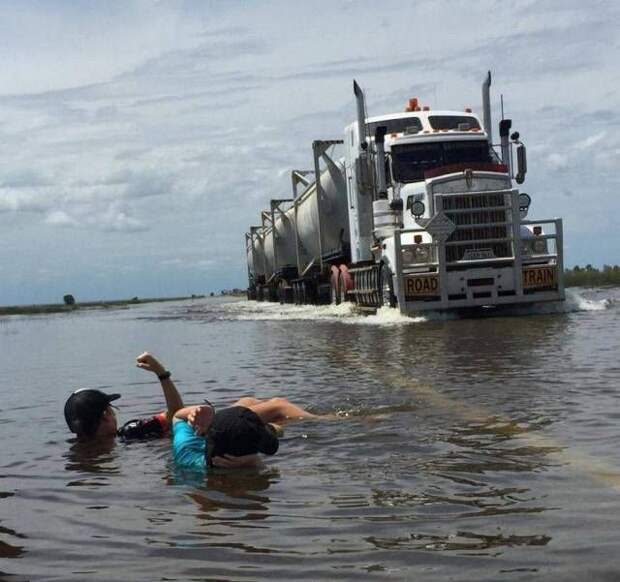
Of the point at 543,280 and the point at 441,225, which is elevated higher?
the point at 441,225

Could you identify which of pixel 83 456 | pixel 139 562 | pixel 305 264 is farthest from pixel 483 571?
pixel 305 264

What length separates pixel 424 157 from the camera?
19594 millimetres

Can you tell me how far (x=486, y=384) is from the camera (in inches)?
343

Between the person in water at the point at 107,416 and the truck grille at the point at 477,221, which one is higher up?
the truck grille at the point at 477,221

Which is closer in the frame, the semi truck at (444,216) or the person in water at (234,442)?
the person in water at (234,442)

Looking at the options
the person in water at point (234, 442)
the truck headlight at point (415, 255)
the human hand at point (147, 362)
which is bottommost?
the person in water at point (234, 442)

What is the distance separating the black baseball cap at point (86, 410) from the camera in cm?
680

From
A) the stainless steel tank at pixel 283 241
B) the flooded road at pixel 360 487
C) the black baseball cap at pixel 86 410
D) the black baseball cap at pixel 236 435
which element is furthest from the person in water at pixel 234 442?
the stainless steel tank at pixel 283 241

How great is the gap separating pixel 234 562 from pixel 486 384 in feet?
17.7

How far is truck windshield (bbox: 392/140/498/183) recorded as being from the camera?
19.5 m

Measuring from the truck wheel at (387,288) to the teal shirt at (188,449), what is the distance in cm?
1357

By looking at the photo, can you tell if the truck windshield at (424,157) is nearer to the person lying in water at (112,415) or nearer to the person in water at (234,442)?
the person lying in water at (112,415)

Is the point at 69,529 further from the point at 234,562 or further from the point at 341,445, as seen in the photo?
the point at 341,445

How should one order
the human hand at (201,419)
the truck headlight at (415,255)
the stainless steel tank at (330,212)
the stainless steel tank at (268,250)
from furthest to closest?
1. the stainless steel tank at (268,250)
2. the stainless steel tank at (330,212)
3. the truck headlight at (415,255)
4. the human hand at (201,419)
